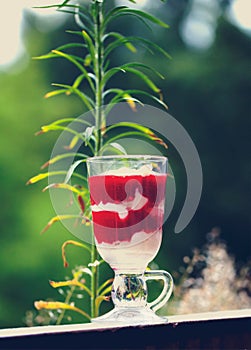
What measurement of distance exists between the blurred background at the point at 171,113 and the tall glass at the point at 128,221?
15.5 ft

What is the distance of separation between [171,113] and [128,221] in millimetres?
5374

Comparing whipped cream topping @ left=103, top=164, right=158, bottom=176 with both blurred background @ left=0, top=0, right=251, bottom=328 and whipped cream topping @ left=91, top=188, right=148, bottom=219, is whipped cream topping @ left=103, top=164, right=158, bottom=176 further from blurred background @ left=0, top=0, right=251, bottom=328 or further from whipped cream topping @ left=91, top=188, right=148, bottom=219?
blurred background @ left=0, top=0, right=251, bottom=328

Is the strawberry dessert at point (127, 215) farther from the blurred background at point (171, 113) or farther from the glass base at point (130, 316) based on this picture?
the blurred background at point (171, 113)

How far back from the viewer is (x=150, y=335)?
3.42ft

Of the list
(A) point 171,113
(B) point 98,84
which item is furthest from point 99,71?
(A) point 171,113

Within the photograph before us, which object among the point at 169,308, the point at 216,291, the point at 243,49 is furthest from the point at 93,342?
the point at 243,49

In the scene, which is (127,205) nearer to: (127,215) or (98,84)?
(127,215)

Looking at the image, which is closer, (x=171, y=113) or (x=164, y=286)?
(x=164, y=286)

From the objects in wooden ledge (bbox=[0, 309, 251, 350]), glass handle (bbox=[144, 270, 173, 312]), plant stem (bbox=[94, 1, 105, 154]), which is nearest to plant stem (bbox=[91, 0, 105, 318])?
plant stem (bbox=[94, 1, 105, 154])

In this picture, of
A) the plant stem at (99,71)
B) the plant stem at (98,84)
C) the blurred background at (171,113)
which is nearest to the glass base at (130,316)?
the plant stem at (98,84)

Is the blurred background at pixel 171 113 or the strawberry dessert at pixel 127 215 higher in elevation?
the blurred background at pixel 171 113

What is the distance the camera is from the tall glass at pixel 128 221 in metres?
1.22

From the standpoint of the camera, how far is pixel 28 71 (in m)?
6.71

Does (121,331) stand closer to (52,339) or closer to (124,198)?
(52,339)
